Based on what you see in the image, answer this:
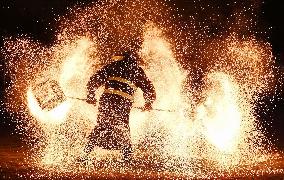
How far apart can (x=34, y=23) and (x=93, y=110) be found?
4780 millimetres

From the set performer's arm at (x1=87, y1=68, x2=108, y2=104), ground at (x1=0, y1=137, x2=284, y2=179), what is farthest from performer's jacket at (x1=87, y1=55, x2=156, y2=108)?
ground at (x1=0, y1=137, x2=284, y2=179)

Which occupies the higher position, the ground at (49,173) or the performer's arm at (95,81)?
the performer's arm at (95,81)

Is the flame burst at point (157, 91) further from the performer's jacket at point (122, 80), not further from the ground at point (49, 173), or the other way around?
the performer's jacket at point (122, 80)

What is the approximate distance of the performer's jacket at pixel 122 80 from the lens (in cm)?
744

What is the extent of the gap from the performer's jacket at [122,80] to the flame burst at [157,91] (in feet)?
3.57

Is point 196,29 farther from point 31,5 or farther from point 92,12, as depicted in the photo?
point 31,5

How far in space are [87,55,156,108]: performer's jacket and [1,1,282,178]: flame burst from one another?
1088 mm

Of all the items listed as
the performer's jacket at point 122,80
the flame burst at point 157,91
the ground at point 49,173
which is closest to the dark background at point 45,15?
the flame burst at point 157,91

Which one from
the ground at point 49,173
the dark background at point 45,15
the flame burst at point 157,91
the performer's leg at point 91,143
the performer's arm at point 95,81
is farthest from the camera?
the dark background at point 45,15

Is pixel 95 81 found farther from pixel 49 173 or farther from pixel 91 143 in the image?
pixel 49 173

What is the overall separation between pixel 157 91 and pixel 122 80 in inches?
155

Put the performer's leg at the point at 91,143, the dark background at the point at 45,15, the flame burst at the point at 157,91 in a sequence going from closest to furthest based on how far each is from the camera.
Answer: the performer's leg at the point at 91,143
the flame burst at the point at 157,91
the dark background at the point at 45,15

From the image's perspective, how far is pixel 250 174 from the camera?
6.67 metres

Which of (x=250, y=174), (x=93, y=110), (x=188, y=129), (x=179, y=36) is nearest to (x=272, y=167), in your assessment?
(x=250, y=174)
